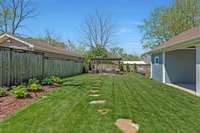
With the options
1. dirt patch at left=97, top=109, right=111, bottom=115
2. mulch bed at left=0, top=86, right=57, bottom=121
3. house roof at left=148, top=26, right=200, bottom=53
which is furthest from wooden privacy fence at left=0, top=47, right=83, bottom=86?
house roof at left=148, top=26, right=200, bottom=53

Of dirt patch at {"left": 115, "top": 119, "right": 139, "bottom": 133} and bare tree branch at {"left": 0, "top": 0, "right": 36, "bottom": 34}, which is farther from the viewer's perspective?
bare tree branch at {"left": 0, "top": 0, "right": 36, "bottom": 34}

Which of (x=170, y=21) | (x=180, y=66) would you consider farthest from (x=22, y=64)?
(x=170, y=21)

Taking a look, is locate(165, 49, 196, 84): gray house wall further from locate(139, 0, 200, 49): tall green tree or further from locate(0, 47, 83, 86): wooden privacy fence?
locate(139, 0, 200, 49): tall green tree

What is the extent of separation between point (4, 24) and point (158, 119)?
32797mm

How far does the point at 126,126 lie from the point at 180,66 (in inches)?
488

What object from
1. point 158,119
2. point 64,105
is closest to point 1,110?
point 64,105

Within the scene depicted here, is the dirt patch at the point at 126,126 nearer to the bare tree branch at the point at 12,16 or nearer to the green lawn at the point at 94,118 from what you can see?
the green lawn at the point at 94,118

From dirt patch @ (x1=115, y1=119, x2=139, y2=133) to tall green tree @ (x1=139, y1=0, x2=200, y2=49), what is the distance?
94.6ft

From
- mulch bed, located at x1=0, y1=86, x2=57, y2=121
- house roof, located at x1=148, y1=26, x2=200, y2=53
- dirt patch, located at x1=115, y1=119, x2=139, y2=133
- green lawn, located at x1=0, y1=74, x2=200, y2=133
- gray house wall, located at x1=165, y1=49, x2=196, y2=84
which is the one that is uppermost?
house roof, located at x1=148, y1=26, x2=200, y2=53

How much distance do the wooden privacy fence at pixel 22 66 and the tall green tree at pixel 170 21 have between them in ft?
68.0

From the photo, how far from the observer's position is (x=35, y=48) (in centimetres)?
1731

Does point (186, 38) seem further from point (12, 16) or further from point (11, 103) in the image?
point (12, 16)

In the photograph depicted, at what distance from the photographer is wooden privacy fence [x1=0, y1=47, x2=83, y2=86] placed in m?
9.44

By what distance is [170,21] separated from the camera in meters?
33.2
